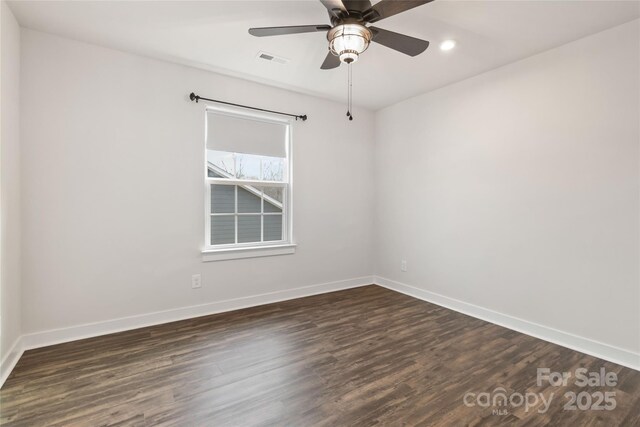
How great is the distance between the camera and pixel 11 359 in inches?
86.5

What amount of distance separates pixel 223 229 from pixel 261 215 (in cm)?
49

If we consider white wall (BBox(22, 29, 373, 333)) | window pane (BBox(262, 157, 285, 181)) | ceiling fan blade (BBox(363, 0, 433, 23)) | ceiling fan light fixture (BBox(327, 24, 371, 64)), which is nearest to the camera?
ceiling fan blade (BBox(363, 0, 433, 23))

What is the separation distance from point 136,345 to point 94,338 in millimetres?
450

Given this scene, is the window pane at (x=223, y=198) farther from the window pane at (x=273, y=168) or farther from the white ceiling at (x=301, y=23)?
the white ceiling at (x=301, y=23)

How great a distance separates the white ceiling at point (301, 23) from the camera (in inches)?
84.7

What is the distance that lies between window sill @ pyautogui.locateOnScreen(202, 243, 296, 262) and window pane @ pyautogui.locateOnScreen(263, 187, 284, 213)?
0.47m

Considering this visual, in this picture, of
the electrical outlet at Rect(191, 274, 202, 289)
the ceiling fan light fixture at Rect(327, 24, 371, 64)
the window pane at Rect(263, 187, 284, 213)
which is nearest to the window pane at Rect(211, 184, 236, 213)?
the window pane at Rect(263, 187, 284, 213)

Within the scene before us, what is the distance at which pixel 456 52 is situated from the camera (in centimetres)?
276

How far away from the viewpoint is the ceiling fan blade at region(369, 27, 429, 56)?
6.30 feet

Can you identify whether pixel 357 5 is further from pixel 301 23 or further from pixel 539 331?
pixel 539 331

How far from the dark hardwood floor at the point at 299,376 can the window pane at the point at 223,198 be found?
3.83ft

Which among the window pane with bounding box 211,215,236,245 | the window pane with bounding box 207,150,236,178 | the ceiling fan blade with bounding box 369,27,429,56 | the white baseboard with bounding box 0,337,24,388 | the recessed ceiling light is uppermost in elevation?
the recessed ceiling light

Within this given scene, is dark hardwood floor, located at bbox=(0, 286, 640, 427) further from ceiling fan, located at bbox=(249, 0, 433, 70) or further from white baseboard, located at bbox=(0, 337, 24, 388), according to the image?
ceiling fan, located at bbox=(249, 0, 433, 70)

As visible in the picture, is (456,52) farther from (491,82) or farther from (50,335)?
(50,335)
